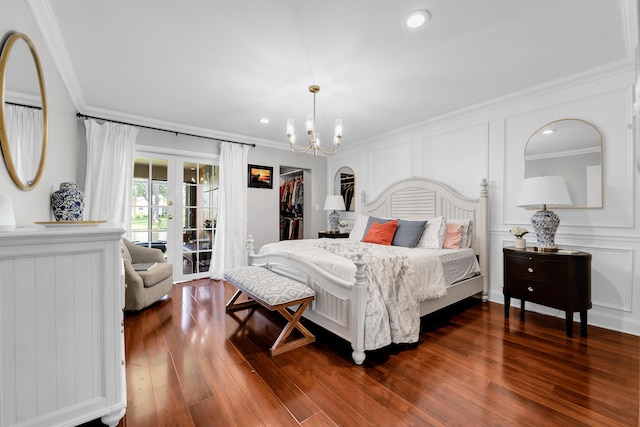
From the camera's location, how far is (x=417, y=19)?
1842 millimetres

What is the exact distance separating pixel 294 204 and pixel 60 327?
4.66 meters

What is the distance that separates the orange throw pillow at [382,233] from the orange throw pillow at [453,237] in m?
0.61

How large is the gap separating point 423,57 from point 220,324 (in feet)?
9.93

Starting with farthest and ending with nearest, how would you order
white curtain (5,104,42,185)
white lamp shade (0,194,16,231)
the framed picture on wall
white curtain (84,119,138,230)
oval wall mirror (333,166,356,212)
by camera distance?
oval wall mirror (333,166,356,212)
the framed picture on wall
white curtain (84,119,138,230)
white curtain (5,104,42,185)
white lamp shade (0,194,16,231)

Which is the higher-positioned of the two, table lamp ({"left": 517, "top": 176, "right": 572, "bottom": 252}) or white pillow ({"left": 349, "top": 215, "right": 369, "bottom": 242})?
table lamp ({"left": 517, "top": 176, "right": 572, "bottom": 252})

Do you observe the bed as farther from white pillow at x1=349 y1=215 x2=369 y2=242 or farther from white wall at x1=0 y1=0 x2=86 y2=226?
white wall at x1=0 y1=0 x2=86 y2=226

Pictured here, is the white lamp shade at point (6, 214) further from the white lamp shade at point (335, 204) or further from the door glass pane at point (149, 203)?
the white lamp shade at point (335, 204)

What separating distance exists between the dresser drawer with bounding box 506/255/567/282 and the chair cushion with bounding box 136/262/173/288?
3.76 m

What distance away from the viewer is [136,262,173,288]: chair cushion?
2957mm

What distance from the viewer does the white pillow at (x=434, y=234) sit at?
10.4ft

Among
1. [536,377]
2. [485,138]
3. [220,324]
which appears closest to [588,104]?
Result: [485,138]

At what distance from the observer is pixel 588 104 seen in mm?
2629

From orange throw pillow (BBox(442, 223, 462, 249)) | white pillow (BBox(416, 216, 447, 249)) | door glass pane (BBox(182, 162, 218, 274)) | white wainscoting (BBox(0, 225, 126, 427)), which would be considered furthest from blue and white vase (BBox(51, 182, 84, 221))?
orange throw pillow (BBox(442, 223, 462, 249))

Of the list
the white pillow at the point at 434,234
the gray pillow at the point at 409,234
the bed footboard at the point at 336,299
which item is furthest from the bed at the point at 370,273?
the gray pillow at the point at 409,234
